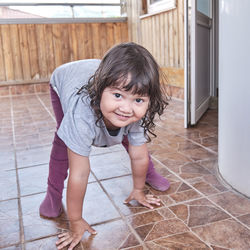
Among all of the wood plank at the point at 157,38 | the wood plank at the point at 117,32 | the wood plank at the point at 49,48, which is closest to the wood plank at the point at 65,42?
the wood plank at the point at 49,48

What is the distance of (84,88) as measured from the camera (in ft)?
3.74

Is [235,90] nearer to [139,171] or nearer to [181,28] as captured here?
[139,171]

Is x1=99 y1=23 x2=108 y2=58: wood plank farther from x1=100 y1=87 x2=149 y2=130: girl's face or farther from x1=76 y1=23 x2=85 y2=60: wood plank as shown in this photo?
x1=100 y1=87 x2=149 y2=130: girl's face

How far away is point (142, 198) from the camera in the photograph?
4.66ft

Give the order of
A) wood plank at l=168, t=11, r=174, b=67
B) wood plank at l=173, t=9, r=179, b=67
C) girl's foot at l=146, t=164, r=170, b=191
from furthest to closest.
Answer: wood plank at l=168, t=11, r=174, b=67 → wood plank at l=173, t=9, r=179, b=67 → girl's foot at l=146, t=164, r=170, b=191

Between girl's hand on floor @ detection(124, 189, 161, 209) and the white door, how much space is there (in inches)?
51.1

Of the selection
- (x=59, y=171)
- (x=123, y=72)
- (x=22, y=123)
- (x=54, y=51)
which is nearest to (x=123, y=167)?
(x=59, y=171)

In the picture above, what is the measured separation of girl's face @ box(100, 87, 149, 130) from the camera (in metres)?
0.97

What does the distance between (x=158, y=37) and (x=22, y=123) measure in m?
2.17

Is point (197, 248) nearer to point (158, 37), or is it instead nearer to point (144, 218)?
point (144, 218)

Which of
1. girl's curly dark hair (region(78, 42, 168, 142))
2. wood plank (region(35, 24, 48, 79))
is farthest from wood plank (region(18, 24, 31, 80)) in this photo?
girl's curly dark hair (region(78, 42, 168, 142))

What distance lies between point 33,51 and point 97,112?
4355 mm

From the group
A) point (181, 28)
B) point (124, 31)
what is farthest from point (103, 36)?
point (181, 28)

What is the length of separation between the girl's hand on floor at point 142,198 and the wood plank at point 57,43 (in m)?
4.14
